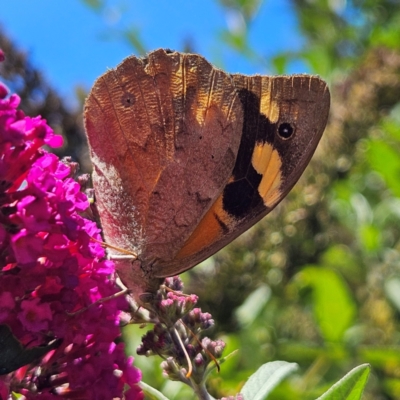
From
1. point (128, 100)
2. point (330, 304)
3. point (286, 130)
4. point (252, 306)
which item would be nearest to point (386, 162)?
point (330, 304)

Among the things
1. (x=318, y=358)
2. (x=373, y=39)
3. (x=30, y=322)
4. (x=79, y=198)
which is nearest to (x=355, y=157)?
(x=318, y=358)

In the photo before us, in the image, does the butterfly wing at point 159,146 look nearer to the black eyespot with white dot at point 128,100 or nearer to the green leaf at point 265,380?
the black eyespot with white dot at point 128,100

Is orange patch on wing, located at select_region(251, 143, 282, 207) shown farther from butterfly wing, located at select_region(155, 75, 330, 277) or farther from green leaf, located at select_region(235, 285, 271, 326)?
green leaf, located at select_region(235, 285, 271, 326)

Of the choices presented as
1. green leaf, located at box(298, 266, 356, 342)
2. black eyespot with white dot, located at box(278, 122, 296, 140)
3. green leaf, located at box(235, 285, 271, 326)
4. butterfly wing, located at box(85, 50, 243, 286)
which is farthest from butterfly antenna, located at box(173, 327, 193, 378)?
green leaf, located at box(298, 266, 356, 342)

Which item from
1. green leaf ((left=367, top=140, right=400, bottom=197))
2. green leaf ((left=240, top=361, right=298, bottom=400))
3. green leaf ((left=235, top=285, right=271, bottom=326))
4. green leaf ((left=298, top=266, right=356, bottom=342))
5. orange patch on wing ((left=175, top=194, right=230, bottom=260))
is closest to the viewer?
green leaf ((left=240, top=361, right=298, bottom=400))

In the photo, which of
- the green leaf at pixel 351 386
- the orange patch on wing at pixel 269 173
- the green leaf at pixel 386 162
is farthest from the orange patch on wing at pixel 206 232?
the green leaf at pixel 386 162

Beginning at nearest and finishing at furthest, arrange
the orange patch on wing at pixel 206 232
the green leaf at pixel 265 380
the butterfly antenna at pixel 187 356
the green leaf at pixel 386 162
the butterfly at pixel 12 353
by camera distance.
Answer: the butterfly at pixel 12 353 → the butterfly antenna at pixel 187 356 → the green leaf at pixel 265 380 → the orange patch on wing at pixel 206 232 → the green leaf at pixel 386 162

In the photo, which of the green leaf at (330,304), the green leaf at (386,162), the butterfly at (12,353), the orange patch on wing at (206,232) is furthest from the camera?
the green leaf at (386,162)
